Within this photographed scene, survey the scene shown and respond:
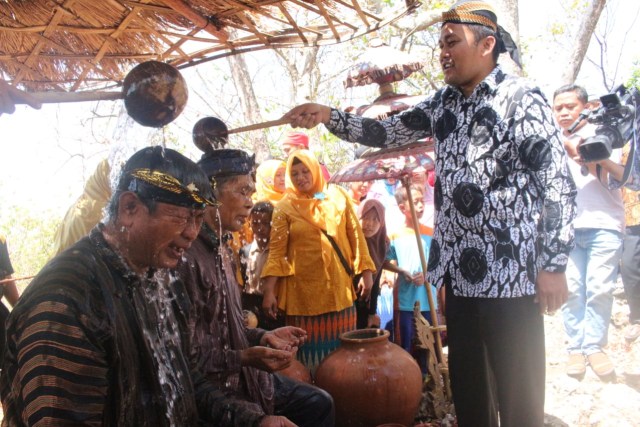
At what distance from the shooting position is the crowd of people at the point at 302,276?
153cm

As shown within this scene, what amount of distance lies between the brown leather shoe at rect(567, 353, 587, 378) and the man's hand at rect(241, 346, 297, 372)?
3.21 metres

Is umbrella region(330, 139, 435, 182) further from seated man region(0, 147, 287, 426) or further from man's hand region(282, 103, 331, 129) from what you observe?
seated man region(0, 147, 287, 426)

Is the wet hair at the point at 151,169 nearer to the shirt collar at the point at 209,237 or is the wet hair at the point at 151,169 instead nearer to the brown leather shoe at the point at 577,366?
the shirt collar at the point at 209,237

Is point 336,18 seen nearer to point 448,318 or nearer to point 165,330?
point 448,318

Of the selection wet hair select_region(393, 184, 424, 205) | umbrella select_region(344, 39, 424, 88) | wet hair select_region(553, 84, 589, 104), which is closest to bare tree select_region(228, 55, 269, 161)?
wet hair select_region(393, 184, 424, 205)

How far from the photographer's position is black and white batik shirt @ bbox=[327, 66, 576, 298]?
237 cm

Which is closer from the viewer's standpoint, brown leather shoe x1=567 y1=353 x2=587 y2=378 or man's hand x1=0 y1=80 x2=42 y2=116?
man's hand x1=0 y1=80 x2=42 y2=116

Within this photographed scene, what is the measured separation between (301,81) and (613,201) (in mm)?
6769

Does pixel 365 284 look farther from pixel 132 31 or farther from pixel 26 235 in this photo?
pixel 26 235

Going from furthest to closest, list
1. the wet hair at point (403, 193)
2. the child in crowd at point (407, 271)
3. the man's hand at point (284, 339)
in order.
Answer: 1. the wet hair at point (403, 193)
2. the child in crowd at point (407, 271)
3. the man's hand at point (284, 339)

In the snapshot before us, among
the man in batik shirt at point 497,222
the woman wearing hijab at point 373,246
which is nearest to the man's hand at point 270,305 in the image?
the woman wearing hijab at point 373,246

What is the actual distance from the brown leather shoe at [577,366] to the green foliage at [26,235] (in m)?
9.93

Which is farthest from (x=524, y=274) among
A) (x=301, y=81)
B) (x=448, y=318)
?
(x=301, y=81)

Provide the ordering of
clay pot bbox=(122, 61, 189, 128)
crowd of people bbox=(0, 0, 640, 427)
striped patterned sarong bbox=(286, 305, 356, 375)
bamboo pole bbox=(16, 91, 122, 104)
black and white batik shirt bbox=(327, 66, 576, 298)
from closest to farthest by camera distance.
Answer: crowd of people bbox=(0, 0, 640, 427) → bamboo pole bbox=(16, 91, 122, 104) → clay pot bbox=(122, 61, 189, 128) → black and white batik shirt bbox=(327, 66, 576, 298) → striped patterned sarong bbox=(286, 305, 356, 375)
